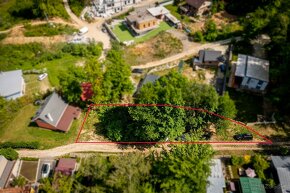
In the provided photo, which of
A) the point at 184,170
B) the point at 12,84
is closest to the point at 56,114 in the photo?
the point at 12,84

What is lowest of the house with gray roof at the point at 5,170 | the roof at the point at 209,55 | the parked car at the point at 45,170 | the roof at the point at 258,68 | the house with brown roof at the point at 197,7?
the parked car at the point at 45,170

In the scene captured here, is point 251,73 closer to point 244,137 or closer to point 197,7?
point 244,137

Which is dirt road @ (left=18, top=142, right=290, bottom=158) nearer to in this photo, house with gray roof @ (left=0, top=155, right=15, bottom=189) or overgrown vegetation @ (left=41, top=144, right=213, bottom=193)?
house with gray roof @ (left=0, top=155, right=15, bottom=189)

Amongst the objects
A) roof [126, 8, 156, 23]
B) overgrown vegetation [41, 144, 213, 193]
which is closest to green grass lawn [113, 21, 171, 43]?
roof [126, 8, 156, 23]

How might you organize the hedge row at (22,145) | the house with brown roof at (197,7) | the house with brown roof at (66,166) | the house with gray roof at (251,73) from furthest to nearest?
the house with brown roof at (197,7)
the house with gray roof at (251,73)
the hedge row at (22,145)
the house with brown roof at (66,166)

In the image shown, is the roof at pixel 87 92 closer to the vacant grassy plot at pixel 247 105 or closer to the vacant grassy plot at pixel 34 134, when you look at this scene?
the vacant grassy plot at pixel 34 134

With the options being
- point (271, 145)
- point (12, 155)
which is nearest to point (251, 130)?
point (271, 145)

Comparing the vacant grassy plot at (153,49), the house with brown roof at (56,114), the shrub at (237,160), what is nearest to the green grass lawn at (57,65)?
the house with brown roof at (56,114)
